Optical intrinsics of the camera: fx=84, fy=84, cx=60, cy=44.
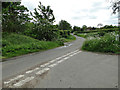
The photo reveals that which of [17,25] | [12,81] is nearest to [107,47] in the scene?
[12,81]

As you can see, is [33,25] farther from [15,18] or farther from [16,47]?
[16,47]

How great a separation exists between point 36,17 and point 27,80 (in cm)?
1321

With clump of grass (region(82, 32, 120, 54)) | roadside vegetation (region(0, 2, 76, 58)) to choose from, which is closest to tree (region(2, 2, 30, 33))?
roadside vegetation (region(0, 2, 76, 58))

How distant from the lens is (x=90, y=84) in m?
2.51

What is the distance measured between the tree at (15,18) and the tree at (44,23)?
1.69m

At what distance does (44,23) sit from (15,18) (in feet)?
13.9

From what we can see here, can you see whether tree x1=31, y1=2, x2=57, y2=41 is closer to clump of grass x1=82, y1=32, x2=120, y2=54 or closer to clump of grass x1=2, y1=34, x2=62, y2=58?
clump of grass x1=2, y1=34, x2=62, y2=58

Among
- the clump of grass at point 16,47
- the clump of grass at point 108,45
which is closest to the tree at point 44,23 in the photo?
the clump of grass at point 16,47

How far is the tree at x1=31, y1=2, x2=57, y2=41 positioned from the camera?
13.4 m

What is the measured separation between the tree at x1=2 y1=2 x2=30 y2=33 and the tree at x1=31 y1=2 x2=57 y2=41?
169 centimetres

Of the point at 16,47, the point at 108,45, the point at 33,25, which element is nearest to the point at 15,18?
the point at 33,25

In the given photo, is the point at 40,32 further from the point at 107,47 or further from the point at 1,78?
the point at 1,78

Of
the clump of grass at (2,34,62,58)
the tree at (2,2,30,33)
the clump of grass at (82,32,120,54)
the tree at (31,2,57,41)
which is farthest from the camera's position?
the tree at (31,2,57,41)

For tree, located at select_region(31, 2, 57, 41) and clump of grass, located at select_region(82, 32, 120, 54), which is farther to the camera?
tree, located at select_region(31, 2, 57, 41)
